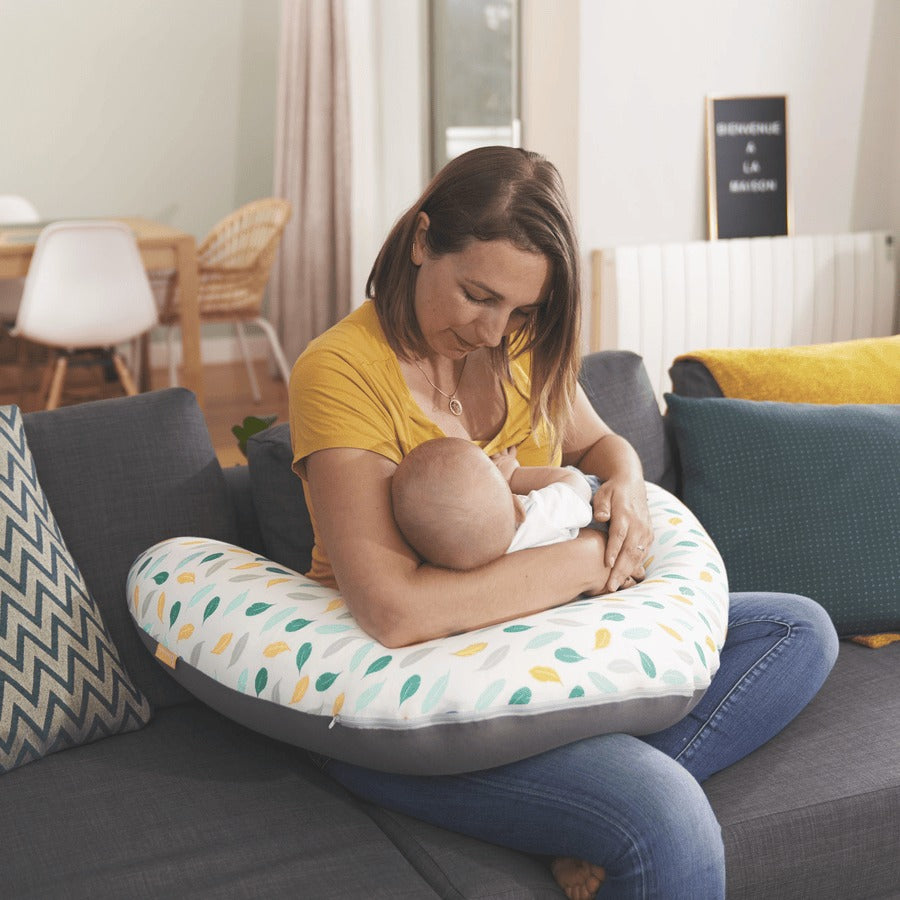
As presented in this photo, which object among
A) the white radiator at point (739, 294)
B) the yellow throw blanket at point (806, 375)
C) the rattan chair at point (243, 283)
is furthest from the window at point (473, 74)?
the yellow throw blanket at point (806, 375)

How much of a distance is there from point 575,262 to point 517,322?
112mm

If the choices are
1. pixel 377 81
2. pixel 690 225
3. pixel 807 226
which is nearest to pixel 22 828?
pixel 690 225

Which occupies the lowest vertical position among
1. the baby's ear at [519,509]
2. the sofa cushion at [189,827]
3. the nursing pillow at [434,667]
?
the sofa cushion at [189,827]

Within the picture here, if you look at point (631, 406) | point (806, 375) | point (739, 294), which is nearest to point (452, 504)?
point (631, 406)

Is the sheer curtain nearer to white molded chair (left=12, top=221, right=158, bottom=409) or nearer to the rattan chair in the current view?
the rattan chair

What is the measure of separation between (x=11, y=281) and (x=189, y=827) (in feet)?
13.9

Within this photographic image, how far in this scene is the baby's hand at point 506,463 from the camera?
1503mm

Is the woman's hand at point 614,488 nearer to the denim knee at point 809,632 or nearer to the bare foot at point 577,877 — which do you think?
the denim knee at point 809,632

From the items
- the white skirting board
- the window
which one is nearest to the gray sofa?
the window

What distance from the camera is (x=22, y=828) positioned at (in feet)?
4.12

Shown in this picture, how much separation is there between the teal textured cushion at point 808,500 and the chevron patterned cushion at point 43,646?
963 millimetres

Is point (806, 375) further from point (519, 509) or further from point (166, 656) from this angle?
point (166, 656)

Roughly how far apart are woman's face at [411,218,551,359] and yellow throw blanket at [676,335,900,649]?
0.67 meters

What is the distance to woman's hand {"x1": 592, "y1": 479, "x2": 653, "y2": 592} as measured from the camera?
4.72ft
